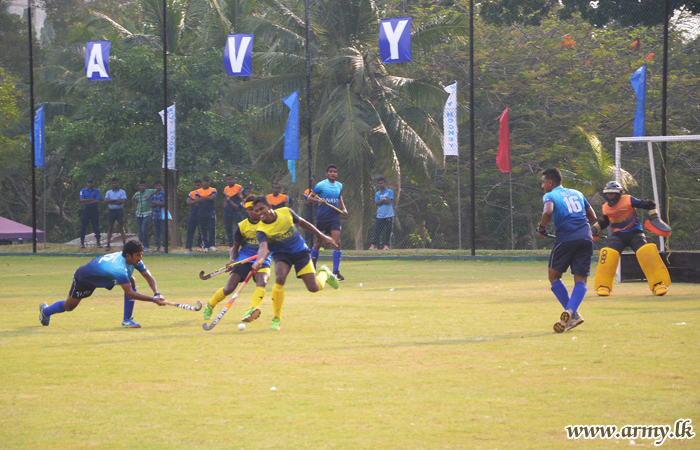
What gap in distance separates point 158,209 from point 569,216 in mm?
18420

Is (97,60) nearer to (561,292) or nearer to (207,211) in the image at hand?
(207,211)

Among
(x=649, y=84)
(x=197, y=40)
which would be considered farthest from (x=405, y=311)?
(x=197, y=40)

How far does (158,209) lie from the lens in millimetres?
26703

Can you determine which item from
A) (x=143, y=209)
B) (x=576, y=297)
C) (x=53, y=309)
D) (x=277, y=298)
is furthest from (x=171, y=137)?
(x=576, y=297)

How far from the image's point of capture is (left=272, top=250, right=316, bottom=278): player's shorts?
10.5m

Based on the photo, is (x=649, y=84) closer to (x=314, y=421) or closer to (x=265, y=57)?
(x=265, y=57)

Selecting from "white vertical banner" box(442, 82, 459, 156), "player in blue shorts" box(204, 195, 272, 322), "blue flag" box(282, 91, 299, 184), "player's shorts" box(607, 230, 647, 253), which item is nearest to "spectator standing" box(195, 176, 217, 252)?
"blue flag" box(282, 91, 299, 184)

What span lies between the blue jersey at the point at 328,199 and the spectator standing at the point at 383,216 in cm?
777

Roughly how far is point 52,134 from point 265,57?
8.26 m

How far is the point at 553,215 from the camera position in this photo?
10.4 meters

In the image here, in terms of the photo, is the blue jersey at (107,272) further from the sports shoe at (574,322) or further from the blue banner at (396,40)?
the blue banner at (396,40)

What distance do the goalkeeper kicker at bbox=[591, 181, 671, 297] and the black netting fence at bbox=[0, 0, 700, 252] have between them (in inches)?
417

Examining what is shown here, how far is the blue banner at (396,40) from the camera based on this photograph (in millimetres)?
23469

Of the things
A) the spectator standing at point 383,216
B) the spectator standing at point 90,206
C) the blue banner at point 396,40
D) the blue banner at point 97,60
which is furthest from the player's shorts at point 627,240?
the blue banner at point 97,60
